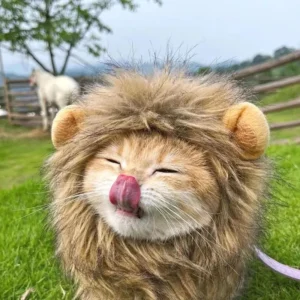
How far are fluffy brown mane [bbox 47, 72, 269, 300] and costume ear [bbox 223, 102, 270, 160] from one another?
0.01 metres

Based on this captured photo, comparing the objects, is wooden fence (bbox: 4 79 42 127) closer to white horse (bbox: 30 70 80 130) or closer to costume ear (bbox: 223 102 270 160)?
white horse (bbox: 30 70 80 130)

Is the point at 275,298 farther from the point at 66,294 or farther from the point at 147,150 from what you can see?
the point at 147,150

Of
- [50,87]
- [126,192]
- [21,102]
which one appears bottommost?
[21,102]

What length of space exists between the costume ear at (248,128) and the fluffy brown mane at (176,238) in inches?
0.6

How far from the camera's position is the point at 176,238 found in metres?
0.89

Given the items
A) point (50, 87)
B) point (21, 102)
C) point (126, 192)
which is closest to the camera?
point (126, 192)

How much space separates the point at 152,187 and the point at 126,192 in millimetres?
43

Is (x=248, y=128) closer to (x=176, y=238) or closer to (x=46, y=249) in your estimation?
(x=176, y=238)

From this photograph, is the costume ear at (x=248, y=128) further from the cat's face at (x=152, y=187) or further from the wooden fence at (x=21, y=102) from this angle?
the wooden fence at (x=21, y=102)

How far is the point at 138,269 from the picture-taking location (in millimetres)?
923

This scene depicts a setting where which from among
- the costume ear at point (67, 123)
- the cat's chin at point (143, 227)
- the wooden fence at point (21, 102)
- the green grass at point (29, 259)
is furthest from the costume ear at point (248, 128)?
the wooden fence at point (21, 102)

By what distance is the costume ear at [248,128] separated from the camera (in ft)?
2.81

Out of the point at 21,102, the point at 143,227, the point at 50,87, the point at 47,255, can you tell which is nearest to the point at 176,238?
the point at 143,227

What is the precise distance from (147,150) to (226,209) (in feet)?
0.62
